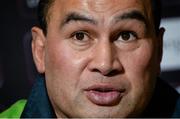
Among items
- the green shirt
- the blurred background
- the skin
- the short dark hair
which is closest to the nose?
the skin

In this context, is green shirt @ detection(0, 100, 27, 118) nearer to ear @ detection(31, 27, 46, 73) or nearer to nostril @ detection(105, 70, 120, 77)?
ear @ detection(31, 27, 46, 73)

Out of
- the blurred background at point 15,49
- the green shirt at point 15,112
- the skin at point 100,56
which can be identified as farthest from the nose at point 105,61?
the blurred background at point 15,49

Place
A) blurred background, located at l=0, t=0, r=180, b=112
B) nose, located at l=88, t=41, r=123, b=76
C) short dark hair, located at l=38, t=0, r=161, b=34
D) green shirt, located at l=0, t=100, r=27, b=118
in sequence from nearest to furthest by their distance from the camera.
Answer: nose, located at l=88, t=41, r=123, b=76, short dark hair, located at l=38, t=0, r=161, b=34, green shirt, located at l=0, t=100, r=27, b=118, blurred background, located at l=0, t=0, r=180, b=112

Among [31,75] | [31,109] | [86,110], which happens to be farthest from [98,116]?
[31,75]

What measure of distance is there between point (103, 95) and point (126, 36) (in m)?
0.13

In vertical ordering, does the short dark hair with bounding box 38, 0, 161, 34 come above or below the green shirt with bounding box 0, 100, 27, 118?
above

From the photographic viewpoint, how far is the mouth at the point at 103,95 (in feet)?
3.08

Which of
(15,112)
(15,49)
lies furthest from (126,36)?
(15,49)

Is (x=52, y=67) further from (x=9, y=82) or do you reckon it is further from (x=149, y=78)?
(x=9, y=82)

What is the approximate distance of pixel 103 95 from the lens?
3.09 ft

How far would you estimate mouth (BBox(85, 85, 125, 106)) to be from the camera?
3.08 feet

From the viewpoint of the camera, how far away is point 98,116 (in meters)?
0.94

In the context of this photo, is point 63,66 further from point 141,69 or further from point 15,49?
point 15,49

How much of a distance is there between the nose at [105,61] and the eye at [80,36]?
0.14 feet
